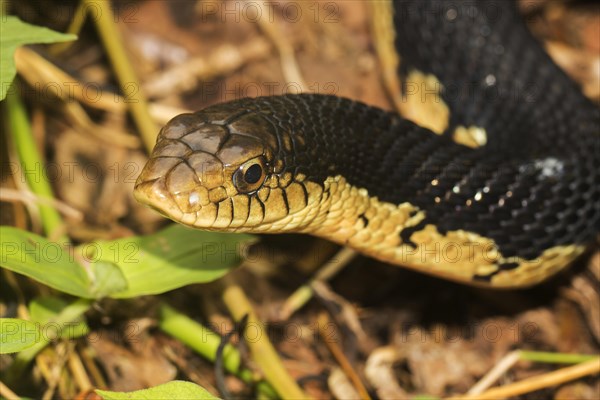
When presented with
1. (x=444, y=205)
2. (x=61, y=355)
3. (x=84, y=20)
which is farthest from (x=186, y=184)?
(x=84, y=20)

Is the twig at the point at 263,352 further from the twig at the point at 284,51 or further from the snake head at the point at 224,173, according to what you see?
the twig at the point at 284,51

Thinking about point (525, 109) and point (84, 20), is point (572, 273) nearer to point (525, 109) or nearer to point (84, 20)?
point (525, 109)

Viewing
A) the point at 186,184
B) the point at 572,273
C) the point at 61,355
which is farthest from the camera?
the point at 572,273

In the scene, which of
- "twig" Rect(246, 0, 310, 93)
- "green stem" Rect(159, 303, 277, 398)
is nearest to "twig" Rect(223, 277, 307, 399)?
"green stem" Rect(159, 303, 277, 398)

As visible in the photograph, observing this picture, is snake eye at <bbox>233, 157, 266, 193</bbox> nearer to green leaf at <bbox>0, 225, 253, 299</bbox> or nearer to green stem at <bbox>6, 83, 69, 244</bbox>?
green leaf at <bbox>0, 225, 253, 299</bbox>

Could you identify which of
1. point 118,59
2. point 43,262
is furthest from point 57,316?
point 118,59

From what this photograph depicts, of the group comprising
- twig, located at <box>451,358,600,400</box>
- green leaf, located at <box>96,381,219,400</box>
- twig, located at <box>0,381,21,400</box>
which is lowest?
twig, located at <box>451,358,600,400</box>
